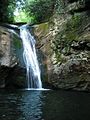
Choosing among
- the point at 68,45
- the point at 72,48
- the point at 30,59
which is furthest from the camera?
the point at 30,59

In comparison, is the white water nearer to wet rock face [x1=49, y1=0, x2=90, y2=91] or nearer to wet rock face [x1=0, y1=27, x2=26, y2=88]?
wet rock face [x1=0, y1=27, x2=26, y2=88]

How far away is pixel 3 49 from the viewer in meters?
22.2

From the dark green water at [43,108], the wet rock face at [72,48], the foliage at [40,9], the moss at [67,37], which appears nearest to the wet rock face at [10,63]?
the wet rock face at [72,48]

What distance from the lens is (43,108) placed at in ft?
45.8

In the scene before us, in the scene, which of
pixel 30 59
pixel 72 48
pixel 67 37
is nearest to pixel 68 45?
pixel 72 48

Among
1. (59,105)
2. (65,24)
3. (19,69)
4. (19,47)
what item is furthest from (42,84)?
(59,105)

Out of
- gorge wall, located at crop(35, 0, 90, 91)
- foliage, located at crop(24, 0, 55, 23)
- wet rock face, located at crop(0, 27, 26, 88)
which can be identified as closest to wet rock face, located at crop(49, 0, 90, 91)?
gorge wall, located at crop(35, 0, 90, 91)

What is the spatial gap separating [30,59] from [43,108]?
33.7 feet

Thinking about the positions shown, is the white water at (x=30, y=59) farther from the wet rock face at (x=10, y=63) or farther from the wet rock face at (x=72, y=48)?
the wet rock face at (x=72, y=48)

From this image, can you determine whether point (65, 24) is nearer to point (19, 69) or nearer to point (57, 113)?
point (19, 69)

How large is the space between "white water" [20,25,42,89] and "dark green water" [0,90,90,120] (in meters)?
4.98

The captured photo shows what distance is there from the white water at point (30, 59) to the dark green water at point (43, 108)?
16.3ft

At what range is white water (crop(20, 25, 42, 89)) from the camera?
22684mm

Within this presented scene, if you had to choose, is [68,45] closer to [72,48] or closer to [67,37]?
[72,48]
